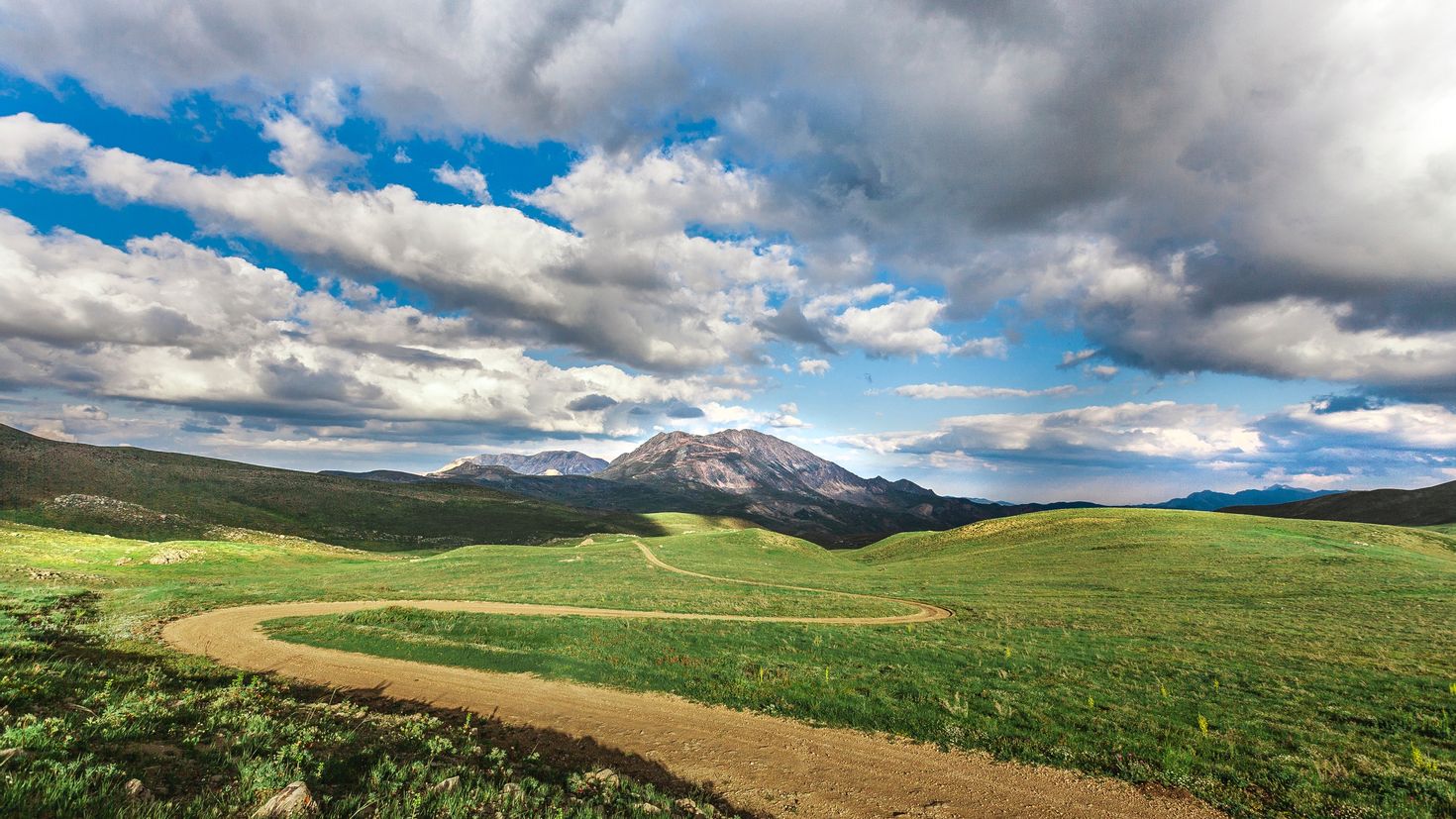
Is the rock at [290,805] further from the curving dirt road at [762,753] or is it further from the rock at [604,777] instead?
the curving dirt road at [762,753]

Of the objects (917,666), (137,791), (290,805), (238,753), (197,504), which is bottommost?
(197,504)

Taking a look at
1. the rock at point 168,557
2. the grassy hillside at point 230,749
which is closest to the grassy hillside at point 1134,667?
the grassy hillside at point 230,749

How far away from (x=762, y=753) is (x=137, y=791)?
12.4m

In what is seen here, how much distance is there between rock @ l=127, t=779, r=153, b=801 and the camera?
7785 mm

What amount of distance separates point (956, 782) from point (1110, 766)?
4208 millimetres

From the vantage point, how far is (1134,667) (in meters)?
23.1

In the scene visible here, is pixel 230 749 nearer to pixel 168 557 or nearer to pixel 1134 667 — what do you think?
pixel 1134 667

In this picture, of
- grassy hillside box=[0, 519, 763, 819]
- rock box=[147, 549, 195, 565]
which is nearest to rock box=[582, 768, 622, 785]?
grassy hillside box=[0, 519, 763, 819]

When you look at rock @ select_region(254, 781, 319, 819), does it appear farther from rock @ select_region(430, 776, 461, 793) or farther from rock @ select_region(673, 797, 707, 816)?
rock @ select_region(673, 797, 707, 816)

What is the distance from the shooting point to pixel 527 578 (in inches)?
2179

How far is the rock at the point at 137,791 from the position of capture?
779cm

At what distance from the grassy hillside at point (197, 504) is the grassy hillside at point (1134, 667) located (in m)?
131

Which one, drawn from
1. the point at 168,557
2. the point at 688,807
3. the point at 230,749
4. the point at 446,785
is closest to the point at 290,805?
the point at 446,785

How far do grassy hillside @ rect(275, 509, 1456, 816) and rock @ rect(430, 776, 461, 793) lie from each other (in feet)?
32.5
